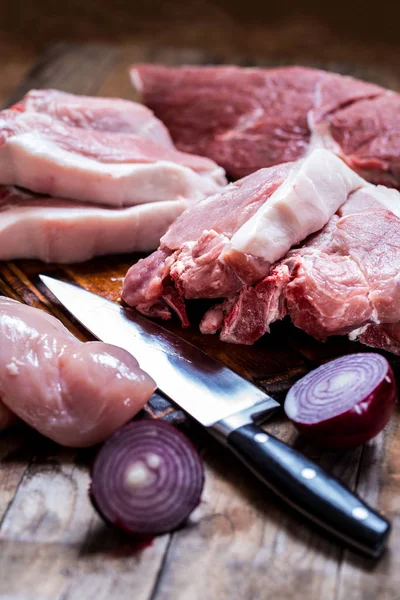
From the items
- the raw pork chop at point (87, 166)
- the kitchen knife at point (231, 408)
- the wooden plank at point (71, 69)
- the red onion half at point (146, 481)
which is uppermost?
the raw pork chop at point (87, 166)

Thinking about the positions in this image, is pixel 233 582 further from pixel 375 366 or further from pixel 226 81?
pixel 226 81

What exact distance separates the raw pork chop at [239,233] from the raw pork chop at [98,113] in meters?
0.92

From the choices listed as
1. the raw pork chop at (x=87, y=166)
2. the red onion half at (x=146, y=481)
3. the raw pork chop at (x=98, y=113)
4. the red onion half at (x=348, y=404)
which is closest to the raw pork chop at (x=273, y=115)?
the raw pork chop at (x=98, y=113)

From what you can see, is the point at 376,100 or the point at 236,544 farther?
the point at 376,100

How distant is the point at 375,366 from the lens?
2.26 metres

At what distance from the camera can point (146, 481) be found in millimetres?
1979

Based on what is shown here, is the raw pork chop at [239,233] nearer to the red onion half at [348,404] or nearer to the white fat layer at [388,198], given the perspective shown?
the white fat layer at [388,198]

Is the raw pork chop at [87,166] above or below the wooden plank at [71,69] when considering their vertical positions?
above

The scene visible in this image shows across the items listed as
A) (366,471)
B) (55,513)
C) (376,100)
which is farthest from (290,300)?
(376,100)

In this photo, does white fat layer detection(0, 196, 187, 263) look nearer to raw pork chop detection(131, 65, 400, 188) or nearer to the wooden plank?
raw pork chop detection(131, 65, 400, 188)

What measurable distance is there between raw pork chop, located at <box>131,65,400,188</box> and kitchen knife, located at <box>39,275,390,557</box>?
1.51m

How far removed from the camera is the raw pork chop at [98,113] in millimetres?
3580

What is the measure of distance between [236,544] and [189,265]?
108cm

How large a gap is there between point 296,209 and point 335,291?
14.2 inches
